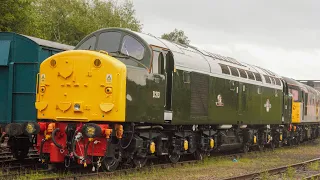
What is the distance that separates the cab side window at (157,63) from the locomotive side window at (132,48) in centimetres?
41

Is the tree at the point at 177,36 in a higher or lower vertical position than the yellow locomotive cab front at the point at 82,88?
higher

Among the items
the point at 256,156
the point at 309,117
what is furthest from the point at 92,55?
the point at 309,117

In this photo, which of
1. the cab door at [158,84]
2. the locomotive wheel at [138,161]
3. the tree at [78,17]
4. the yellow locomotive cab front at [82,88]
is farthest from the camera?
the tree at [78,17]

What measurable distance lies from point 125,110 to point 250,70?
35.3 feet

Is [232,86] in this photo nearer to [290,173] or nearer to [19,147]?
[290,173]

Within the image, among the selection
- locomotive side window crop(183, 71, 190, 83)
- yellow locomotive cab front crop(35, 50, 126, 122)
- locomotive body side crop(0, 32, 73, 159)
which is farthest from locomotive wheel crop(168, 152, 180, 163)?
locomotive body side crop(0, 32, 73, 159)

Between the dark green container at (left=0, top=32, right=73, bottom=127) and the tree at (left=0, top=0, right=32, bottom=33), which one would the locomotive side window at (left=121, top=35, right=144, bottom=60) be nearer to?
the dark green container at (left=0, top=32, right=73, bottom=127)

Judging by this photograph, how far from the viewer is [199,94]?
15.3 meters

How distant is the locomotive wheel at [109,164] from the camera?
467 inches

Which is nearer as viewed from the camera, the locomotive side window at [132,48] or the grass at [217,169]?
the grass at [217,169]

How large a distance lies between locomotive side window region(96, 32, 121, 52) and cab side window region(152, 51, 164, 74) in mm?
1054

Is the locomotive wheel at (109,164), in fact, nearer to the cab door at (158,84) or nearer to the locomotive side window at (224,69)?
the cab door at (158,84)

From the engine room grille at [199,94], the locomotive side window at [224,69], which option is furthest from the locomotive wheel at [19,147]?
the locomotive side window at [224,69]

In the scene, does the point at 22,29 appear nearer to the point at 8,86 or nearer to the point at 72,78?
the point at 8,86
